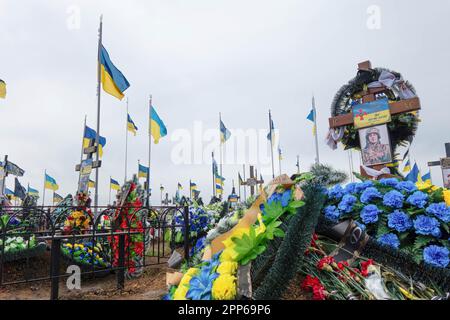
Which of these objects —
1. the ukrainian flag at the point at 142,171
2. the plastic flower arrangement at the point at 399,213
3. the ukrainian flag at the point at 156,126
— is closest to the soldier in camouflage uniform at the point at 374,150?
the plastic flower arrangement at the point at 399,213

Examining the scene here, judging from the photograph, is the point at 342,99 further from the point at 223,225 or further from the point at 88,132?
the point at 88,132

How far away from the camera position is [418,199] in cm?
236

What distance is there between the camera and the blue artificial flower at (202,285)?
5.78 ft

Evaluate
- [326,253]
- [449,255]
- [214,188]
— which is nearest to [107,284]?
[326,253]

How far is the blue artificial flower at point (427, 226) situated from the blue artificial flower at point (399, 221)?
6 cm

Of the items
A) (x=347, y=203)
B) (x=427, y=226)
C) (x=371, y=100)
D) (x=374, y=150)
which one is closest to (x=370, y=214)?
(x=347, y=203)

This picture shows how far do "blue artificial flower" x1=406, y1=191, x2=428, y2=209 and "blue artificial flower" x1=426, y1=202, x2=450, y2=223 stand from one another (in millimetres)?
63

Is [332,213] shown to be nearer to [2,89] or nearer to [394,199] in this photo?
[394,199]

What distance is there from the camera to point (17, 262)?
6438mm

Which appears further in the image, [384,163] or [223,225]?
[384,163]

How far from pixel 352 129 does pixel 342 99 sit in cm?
84

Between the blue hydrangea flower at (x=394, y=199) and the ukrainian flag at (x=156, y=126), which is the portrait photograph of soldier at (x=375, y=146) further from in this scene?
the ukrainian flag at (x=156, y=126)
